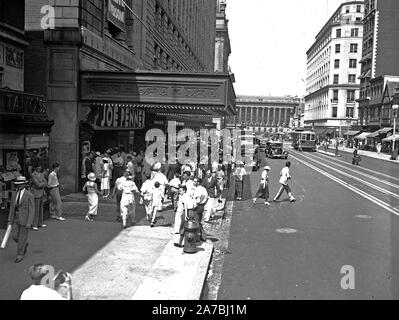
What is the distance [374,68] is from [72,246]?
72171 millimetres

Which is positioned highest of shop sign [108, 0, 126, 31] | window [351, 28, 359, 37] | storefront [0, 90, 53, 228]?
window [351, 28, 359, 37]

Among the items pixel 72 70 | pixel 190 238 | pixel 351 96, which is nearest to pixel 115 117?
pixel 72 70

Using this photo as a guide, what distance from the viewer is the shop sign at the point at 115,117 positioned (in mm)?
17834

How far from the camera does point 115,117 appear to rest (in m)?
19.8

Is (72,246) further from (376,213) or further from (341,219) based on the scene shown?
(376,213)

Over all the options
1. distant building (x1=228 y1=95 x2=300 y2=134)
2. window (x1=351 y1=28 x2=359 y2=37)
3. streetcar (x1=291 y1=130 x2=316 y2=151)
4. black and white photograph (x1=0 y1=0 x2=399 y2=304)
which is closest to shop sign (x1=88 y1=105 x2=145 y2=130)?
black and white photograph (x1=0 y1=0 x2=399 y2=304)

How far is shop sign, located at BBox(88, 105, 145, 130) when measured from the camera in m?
17.8

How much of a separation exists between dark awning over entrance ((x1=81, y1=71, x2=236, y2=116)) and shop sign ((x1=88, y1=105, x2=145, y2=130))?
4.12 ft

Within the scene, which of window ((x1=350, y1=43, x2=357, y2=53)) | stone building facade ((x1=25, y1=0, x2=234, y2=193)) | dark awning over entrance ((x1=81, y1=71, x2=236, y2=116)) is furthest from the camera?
window ((x1=350, y1=43, x2=357, y2=53))

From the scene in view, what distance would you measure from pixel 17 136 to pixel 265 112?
164 meters

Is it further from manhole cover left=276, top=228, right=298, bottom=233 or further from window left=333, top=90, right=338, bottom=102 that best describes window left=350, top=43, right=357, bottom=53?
manhole cover left=276, top=228, right=298, bottom=233

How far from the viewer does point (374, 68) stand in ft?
234
